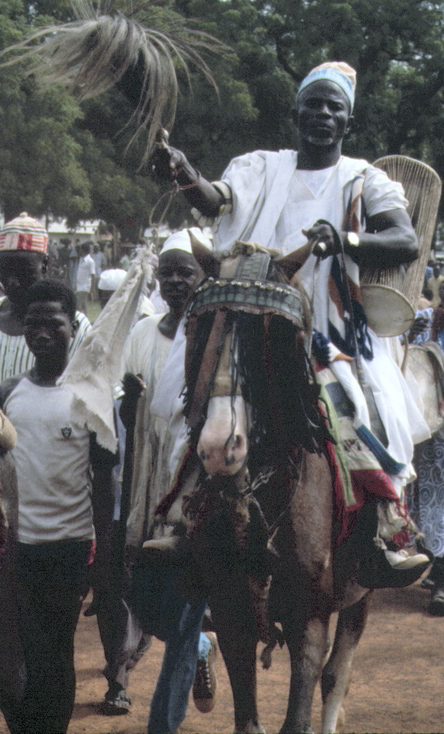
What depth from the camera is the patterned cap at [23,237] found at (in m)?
5.43

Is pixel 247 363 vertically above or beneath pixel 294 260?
beneath

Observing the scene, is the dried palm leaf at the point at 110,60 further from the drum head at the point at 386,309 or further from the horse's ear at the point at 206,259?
the drum head at the point at 386,309

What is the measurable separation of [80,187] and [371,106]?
882 cm

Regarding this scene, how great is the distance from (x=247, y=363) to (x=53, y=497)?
146 centimetres

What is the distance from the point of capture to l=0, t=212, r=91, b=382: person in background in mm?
5328

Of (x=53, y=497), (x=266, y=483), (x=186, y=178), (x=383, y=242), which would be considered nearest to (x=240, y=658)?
(x=266, y=483)

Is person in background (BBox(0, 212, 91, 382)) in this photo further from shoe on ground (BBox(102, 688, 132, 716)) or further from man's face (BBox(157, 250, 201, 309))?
shoe on ground (BBox(102, 688, 132, 716))

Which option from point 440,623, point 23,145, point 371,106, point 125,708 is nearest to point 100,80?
point 125,708

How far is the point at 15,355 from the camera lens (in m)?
5.33

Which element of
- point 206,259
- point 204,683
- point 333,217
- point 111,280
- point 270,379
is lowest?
point 204,683

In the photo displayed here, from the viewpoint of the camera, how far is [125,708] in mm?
5926

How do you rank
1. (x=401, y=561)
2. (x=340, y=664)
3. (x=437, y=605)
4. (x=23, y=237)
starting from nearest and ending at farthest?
(x=401, y=561)
(x=340, y=664)
(x=23, y=237)
(x=437, y=605)

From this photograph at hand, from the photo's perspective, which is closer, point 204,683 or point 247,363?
point 247,363

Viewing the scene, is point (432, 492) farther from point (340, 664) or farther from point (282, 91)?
point (282, 91)
